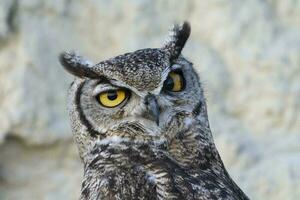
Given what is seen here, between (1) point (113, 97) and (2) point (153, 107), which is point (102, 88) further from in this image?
(2) point (153, 107)

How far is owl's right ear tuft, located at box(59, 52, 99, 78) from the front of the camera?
158 inches

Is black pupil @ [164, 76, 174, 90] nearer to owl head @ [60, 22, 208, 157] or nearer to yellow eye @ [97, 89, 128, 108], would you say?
owl head @ [60, 22, 208, 157]

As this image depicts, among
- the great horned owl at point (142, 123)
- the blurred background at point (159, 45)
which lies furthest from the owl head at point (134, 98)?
the blurred background at point (159, 45)

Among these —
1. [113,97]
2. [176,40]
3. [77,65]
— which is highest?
[176,40]

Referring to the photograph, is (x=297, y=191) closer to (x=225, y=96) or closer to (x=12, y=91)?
(x=225, y=96)

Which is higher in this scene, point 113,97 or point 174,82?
point 174,82

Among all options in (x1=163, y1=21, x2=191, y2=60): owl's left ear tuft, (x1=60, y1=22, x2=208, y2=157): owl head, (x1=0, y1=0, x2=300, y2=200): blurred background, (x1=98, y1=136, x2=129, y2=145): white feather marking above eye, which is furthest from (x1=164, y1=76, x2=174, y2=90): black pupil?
(x1=0, y1=0, x2=300, y2=200): blurred background

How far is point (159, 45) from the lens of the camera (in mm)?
6859

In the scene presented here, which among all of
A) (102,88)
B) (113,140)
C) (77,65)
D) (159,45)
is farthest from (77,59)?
(159,45)

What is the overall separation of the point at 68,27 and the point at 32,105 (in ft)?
1.91

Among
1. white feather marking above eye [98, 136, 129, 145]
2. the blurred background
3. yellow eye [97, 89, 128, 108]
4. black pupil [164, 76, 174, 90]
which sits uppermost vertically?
the blurred background

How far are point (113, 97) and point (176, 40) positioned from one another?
1.20 ft

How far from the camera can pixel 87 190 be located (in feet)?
12.5

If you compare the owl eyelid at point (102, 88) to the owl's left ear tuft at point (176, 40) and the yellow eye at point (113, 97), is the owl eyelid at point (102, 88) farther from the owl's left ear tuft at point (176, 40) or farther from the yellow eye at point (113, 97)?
the owl's left ear tuft at point (176, 40)
